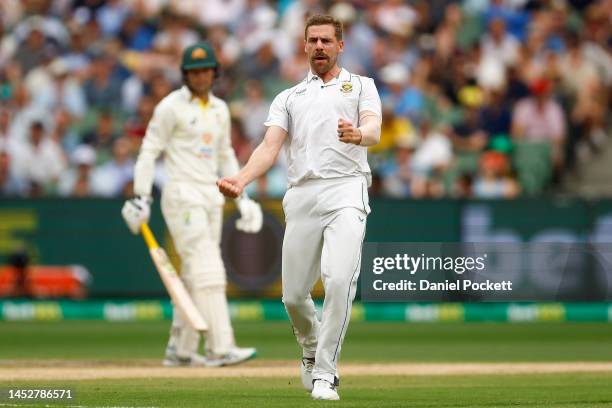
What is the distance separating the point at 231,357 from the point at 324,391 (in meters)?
3.07

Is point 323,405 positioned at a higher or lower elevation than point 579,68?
lower

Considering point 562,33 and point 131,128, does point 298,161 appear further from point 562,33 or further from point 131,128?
point 562,33

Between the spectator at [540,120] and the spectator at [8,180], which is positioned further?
the spectator at [540,120]

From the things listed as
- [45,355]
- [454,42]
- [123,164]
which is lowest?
[45,355]

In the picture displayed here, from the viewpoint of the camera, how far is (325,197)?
843cm

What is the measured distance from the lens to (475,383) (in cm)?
979

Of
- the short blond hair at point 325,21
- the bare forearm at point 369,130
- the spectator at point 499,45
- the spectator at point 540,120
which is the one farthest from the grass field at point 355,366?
the spectator at point 499,45

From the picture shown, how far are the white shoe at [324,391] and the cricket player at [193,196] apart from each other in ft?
9.65

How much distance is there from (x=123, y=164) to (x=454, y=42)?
4.66 meters

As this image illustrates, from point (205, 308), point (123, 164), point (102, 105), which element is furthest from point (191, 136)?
point (102, 105)

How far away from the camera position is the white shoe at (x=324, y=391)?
8.30m

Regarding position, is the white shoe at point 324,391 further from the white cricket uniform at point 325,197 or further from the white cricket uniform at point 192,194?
the white cricket uniform at point 192,194

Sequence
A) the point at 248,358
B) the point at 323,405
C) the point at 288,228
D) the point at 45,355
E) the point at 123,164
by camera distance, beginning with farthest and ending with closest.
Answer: the point at 123,164 → the point at 45,355 → the point at 248,358 → the point at 288,228 → the point at 323,405

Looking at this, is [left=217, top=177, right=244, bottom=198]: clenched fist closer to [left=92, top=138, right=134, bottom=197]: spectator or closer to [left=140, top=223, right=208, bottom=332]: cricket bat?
[left=140, top=223, right=208, bottom=332]: cricket bat
